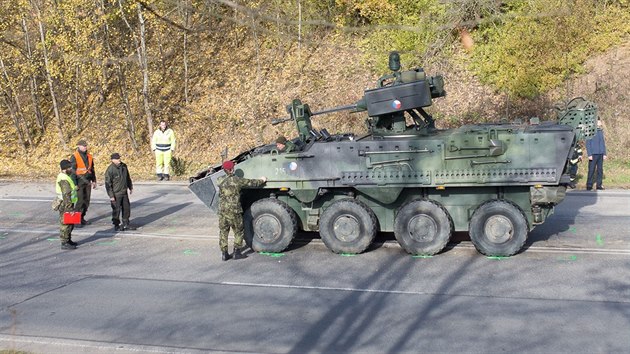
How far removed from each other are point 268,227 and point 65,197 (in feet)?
12.1

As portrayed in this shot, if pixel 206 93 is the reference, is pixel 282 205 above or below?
below

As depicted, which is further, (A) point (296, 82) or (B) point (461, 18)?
(A) point (296, 82)

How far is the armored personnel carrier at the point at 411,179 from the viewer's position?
10.9 meters

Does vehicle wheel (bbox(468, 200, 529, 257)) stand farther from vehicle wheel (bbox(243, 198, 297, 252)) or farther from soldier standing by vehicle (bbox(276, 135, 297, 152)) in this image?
soldier standing by vehicle (bbox(276, 135, 297, 152))

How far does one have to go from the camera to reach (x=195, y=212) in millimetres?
16047

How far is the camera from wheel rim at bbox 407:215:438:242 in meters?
11.3

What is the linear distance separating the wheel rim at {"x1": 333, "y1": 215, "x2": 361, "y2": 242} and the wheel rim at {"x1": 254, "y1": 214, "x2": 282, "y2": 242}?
99 centimetres

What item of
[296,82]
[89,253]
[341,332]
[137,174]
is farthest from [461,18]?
[341,332]

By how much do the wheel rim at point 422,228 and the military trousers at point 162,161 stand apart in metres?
11.1

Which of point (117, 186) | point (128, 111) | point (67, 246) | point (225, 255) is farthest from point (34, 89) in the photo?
point (225, 255)

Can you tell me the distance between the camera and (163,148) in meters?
20.8

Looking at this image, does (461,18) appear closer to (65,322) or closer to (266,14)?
(266,14)

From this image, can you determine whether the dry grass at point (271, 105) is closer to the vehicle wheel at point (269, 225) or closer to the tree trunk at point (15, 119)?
the tree trunk at point (15, 119)

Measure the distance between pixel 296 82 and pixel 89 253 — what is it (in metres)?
14.1
